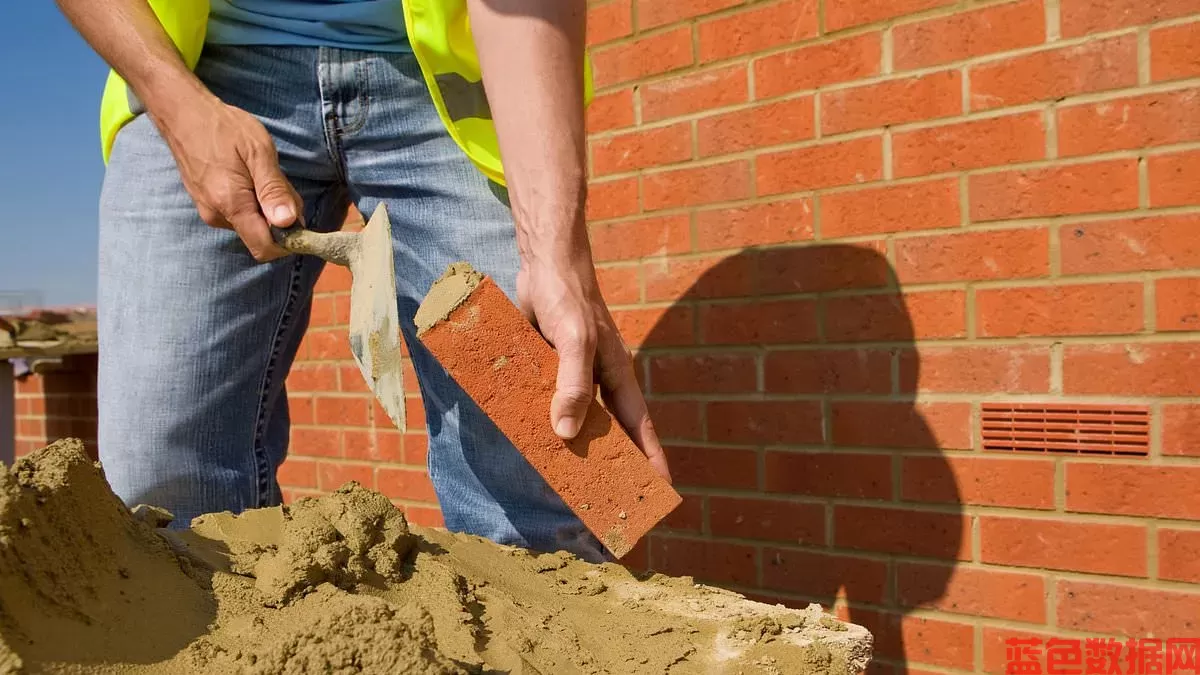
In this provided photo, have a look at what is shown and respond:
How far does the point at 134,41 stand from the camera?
5.38 feet

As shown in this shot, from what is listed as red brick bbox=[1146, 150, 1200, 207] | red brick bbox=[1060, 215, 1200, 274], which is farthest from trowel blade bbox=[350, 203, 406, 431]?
red brick bbox=[1146, 150, 1200, 207]

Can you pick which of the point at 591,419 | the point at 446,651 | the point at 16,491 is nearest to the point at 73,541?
the point at 16,491

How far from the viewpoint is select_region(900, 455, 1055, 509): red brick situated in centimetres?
204

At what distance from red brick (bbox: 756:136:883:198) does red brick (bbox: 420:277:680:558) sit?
108 centimetres

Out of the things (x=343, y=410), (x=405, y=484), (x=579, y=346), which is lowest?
(x=405, y=484)

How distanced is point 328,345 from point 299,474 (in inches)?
22.5

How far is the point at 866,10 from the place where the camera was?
220 cm

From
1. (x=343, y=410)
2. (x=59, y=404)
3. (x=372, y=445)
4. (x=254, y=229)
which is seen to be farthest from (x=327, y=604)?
(x=59, y=404)

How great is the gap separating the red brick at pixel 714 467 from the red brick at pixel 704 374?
0.13 m

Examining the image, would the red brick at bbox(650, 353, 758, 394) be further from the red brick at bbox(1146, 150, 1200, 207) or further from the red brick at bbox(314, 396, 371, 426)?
the red brick at bbox(314, 396, 371, 426)

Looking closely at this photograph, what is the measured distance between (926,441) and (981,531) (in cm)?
23

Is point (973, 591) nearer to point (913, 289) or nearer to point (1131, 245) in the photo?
point (913, 289)

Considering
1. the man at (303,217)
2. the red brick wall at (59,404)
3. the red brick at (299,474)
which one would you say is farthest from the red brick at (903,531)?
the red brick wall at (59,404)

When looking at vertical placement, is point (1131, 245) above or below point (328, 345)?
above
